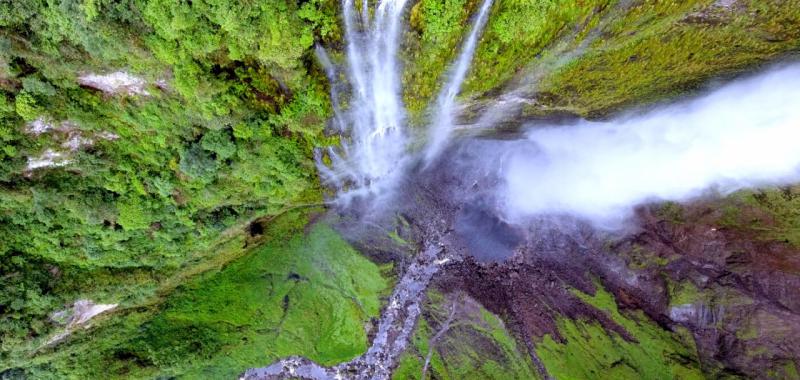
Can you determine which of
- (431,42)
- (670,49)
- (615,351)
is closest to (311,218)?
(431,42)

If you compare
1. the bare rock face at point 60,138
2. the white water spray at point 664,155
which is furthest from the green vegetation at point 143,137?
the white water spray at point 664,155

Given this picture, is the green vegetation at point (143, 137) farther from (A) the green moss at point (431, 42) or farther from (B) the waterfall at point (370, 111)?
(A) the green moss at point (431, 42)

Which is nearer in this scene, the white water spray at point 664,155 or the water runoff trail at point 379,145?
the water runoff trail at point 379,145

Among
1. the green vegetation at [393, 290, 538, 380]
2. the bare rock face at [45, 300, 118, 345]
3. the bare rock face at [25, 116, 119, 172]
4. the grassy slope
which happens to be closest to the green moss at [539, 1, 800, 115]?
the green vegetation at [393, 290, 538, 380]

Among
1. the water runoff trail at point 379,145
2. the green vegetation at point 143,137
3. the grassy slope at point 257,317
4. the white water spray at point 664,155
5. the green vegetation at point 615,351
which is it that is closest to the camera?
the green vegetation at point 143,137

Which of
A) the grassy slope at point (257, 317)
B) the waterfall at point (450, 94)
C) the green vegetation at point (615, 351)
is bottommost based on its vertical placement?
the green vegetation at point (615, 351)

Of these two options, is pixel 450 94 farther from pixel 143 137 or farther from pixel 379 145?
pixel 143 137

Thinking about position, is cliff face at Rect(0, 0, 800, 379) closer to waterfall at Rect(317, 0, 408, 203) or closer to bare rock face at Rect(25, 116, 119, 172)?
bare rock face at Rect(25, 116, 119, 172)
